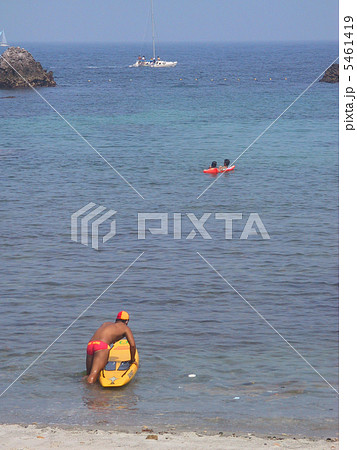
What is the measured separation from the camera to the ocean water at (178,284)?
43.3 ft

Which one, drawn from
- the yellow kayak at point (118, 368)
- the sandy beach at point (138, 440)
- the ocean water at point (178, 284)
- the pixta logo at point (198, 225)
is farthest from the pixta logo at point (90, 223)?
the sandy beach at point (138, 440)

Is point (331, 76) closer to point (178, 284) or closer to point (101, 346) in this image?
point (178, 284)

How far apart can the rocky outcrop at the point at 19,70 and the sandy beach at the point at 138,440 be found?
7046cm

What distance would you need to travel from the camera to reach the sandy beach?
10500 millimetres

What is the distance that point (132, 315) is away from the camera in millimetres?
18062

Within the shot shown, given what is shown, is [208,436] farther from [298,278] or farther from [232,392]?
[298,278]

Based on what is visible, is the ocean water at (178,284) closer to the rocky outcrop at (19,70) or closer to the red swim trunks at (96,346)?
the red swim trunks at (96,346)

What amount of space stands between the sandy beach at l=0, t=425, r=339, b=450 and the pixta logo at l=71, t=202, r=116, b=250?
12.9 m

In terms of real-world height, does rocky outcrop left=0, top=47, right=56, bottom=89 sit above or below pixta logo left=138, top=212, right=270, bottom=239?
above

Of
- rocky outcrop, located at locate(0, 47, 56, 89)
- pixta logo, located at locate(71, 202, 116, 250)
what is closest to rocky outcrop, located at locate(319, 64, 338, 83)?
rocky outcrop, located at locate(0, 47, 56, 89)

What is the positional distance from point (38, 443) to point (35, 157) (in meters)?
32.8

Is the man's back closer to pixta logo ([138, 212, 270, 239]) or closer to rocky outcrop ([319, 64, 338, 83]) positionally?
pixta logo ([138, 212, 270, 239])

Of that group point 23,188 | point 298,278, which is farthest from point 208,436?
point 23,188

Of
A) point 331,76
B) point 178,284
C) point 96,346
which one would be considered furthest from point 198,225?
point 331,76
